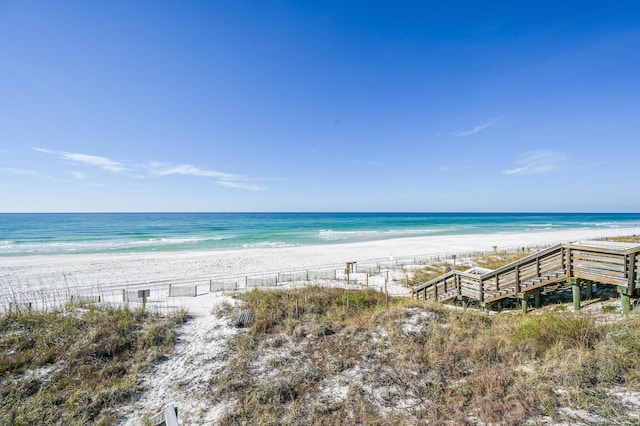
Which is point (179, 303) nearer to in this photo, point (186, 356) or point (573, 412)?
point (186, 356)

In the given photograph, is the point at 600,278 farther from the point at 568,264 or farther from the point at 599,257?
the point at 568,264

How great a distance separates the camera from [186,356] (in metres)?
7.10

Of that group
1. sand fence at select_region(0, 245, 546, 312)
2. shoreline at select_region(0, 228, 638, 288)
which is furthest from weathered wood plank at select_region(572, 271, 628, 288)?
shoreline at select_region(0, 228, 638, 288)

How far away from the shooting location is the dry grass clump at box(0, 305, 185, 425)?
5051mm

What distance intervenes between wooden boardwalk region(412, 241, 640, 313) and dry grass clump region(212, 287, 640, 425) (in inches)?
93.2

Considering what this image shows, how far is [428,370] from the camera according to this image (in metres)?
5.88

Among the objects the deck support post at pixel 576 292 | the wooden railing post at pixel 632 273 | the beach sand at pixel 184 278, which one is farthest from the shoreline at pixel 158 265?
the wooden railing post at pixel 632 273

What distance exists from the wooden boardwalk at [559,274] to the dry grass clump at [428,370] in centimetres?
237

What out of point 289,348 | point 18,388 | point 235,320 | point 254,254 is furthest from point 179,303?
point 254,254

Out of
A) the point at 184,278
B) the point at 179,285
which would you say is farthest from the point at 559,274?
the point at 184,278

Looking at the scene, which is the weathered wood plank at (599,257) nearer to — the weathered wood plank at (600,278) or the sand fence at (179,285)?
the weathered wood plank at (600,278)

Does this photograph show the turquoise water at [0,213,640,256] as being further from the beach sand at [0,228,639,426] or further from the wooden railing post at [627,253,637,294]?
the wooden railing post at [627,253,637,294]

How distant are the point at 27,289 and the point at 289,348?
68.2 ft

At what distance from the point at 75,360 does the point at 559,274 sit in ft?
50.1
